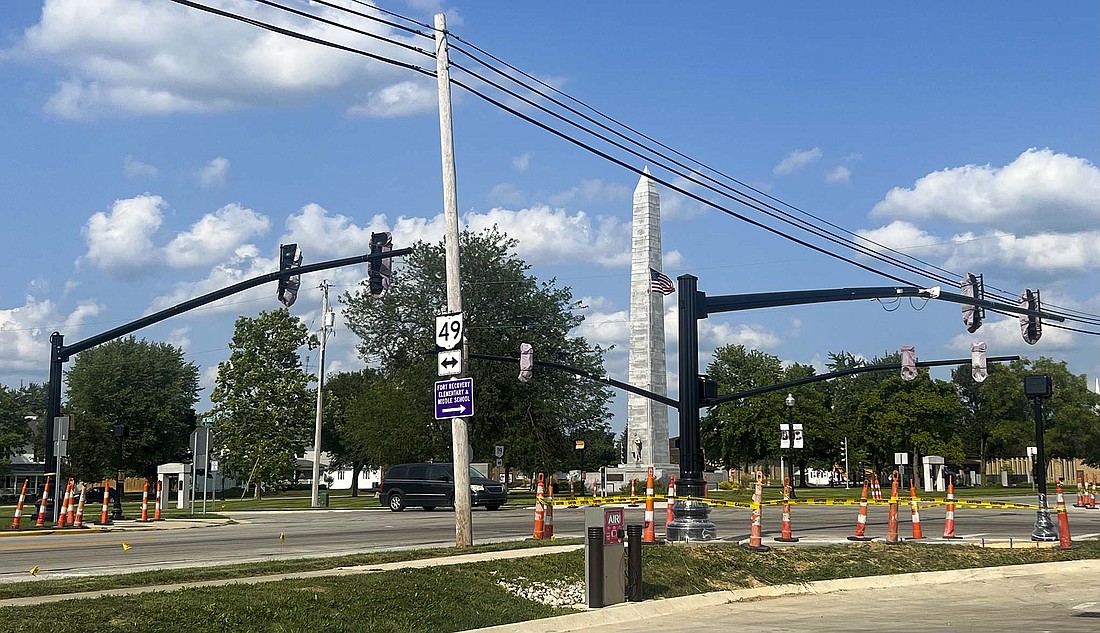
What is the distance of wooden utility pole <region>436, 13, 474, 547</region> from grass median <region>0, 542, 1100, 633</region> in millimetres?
729

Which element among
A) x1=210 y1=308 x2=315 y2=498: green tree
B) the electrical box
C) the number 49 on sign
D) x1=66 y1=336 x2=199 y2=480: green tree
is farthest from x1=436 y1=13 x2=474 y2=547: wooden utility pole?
x1=66 y1=336 x2=199 y2=480: green tree

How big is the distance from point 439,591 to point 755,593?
4.84 metres

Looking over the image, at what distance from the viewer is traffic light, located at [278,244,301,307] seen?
93.1ft

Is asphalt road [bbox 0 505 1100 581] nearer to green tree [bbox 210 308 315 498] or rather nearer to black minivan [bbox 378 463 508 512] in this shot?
black minivan [bbox 378 463 508 512]

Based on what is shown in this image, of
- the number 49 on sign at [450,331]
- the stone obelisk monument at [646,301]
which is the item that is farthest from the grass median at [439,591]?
the stone obelisk monument at [646,301]

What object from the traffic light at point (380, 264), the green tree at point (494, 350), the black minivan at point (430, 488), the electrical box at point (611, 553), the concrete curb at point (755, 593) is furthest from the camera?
the green tree at point (494, 350)

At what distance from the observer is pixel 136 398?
8750 cm

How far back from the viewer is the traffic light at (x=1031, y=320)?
31383 millimetres

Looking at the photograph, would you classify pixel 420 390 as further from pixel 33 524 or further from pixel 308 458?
pixel 308 458

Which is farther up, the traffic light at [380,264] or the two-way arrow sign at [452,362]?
the traffic light at [380,264]

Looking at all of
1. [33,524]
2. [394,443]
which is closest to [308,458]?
[394,443]

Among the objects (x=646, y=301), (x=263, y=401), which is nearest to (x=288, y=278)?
(x=646, y=301)

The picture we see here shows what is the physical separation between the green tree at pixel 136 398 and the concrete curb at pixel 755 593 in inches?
2980

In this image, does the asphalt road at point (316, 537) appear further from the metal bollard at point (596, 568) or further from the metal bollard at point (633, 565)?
the metal bollard at point (633, 565)
